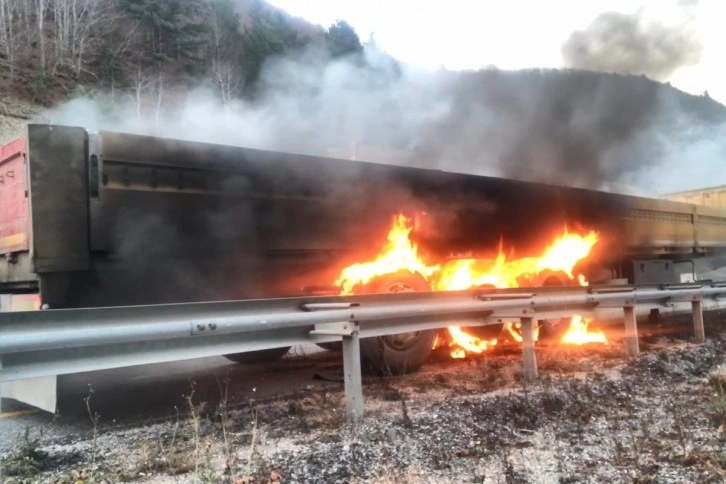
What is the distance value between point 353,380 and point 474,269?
12.8 feet

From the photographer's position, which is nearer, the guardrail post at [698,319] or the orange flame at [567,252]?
the guardrail post at [698,319]

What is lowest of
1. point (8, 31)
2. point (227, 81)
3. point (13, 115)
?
point (227, 81)

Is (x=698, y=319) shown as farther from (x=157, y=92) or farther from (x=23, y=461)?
(x=157, y=92)

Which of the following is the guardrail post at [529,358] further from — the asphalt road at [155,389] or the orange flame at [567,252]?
the orange flame at [567,252]

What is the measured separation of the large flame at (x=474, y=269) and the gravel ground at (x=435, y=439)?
1.40m

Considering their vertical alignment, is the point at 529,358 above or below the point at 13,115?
below

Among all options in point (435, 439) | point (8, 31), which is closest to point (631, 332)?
point (435, 439)

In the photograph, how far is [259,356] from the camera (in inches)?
280

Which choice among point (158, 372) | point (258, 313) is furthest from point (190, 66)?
point (258, 313)

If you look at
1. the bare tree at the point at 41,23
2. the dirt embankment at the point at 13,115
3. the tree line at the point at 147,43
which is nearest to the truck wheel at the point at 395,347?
the tree line at the point at 147,43

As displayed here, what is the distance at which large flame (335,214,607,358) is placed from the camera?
643cm

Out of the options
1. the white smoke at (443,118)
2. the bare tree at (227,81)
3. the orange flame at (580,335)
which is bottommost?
the orange flame at (580,335)

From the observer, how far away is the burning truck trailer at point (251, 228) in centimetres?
437

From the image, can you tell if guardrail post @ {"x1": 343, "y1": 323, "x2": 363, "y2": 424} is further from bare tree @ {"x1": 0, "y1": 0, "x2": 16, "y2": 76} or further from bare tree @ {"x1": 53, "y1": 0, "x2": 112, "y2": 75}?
bare tree @ {"x1": 0, "y1": 0, "x2": 16, "y2": 76}
